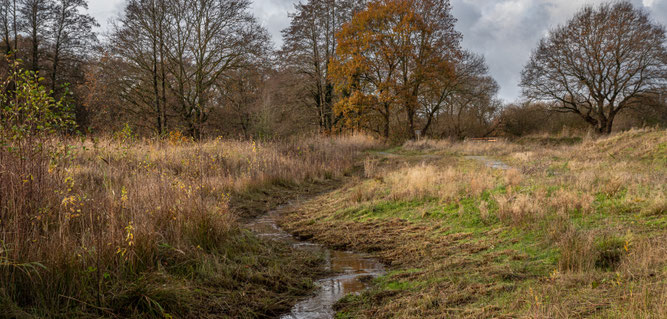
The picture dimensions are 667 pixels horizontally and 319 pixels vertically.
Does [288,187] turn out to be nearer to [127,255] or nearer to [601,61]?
[127,255]

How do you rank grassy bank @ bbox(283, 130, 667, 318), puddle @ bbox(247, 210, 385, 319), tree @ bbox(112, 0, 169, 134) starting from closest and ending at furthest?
1. grassy bank @ bbox(283, 130, 667, 318)
2. puddle @ bbox(247, 210, 385, 319)
3. tree @ bbox(112, 0, 169, 134)

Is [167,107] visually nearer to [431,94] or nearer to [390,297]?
[431,94]

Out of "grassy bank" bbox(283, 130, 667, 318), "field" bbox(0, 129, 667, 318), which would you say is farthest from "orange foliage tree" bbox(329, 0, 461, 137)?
"field" bbox(0, 129, 667, 318)

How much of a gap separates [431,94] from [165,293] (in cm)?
2549

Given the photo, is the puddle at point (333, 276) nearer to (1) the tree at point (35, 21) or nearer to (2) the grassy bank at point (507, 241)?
(2) the grassy bank at point (507, 241)

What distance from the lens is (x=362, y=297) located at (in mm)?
Answer: 4273

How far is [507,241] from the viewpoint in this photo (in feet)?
17.5

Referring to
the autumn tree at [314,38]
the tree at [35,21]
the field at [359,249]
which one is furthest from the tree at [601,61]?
the tree at [35,21]

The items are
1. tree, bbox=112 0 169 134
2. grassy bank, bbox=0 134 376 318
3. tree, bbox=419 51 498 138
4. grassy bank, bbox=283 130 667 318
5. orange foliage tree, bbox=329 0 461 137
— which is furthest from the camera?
tree, bbox=419 51 498 138

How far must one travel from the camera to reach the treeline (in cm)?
2119

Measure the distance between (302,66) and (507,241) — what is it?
22603 mm

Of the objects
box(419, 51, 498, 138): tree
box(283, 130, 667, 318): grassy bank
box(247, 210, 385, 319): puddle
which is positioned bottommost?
box(247, 210, 385, 319): puddle

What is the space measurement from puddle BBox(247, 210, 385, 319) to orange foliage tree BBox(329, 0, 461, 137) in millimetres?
18747

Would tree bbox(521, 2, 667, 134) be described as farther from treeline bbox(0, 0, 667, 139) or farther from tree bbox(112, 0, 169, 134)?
tree bbox(112, 0, 169, 134)
